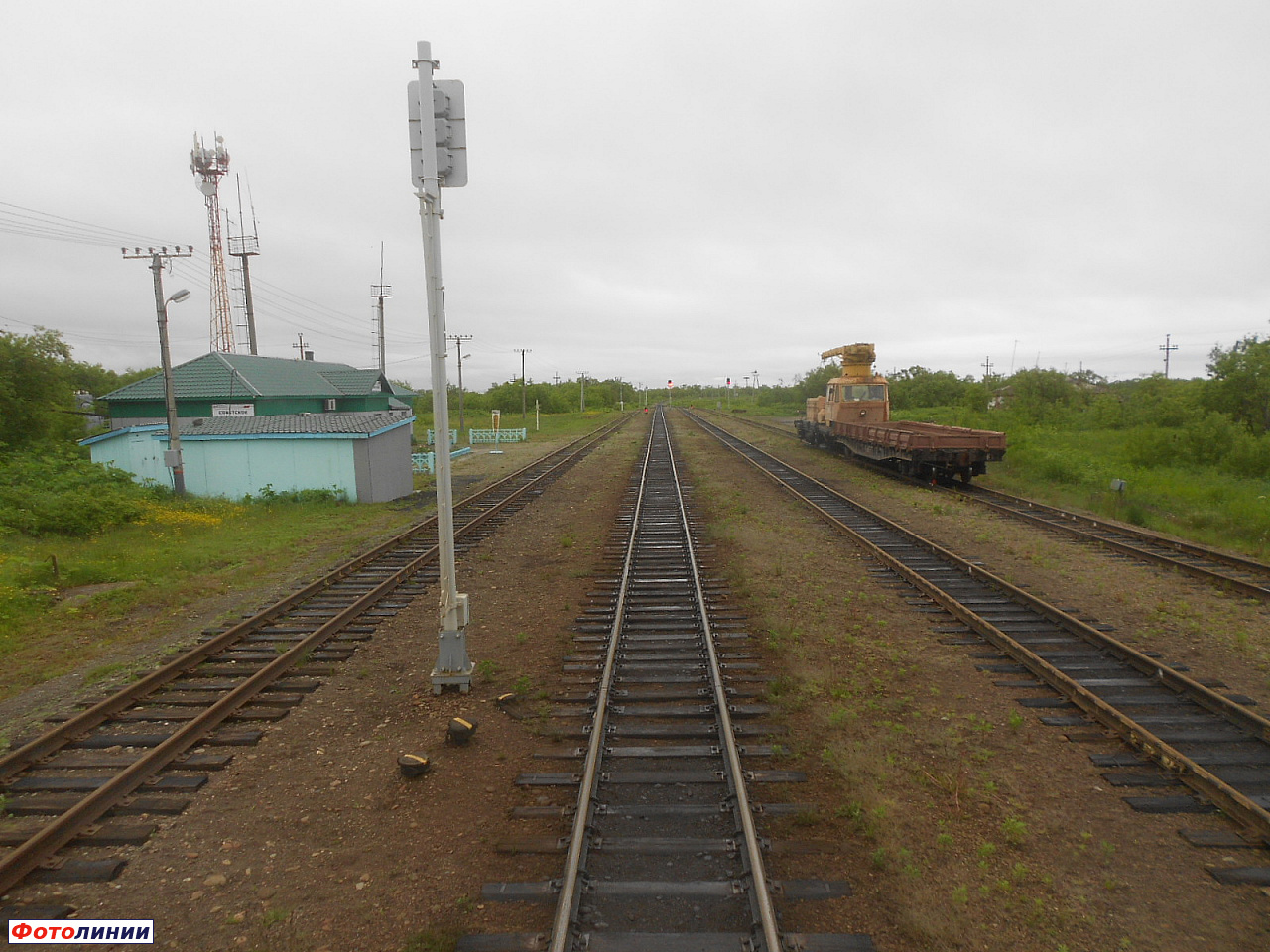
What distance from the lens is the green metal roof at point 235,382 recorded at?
29.9 m

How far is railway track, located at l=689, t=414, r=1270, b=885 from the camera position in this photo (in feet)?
15.5

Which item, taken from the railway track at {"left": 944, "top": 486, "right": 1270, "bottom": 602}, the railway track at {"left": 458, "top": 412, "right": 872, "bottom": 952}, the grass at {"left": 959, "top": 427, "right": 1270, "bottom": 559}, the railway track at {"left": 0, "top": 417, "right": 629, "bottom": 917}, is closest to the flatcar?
the grass at {"left": 959, "top": 427, "right": 1270, "bottom": 559}

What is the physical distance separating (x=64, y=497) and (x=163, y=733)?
1155cm

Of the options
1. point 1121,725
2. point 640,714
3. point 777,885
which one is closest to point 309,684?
point 640,714

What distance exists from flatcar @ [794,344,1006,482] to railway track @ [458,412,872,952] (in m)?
12.8

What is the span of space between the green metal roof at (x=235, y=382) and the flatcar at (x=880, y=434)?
2377cm

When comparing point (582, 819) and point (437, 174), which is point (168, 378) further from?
point (582, 819)

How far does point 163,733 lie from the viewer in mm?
5871

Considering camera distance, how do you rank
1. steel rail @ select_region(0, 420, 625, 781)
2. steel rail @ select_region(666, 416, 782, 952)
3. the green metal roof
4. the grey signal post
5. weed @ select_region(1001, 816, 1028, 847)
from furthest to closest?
the green metal roof < the grey signal post < steel rail @ select_region(0, 420, 625, 781) < weed @ select_region(1001, 816, 1028, 847) < steel rail @ select_region(666, 416, 782, 952)

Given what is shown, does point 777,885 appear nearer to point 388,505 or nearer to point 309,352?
point 388,505

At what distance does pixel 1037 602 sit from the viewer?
861 centimetres

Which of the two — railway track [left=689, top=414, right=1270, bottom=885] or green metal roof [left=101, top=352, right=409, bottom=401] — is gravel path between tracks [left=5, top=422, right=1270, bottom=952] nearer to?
railway track [left=689, top=414, right=1270, bottom=885]

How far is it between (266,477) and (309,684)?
12.9 m

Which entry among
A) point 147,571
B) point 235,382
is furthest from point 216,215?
point 147,571
